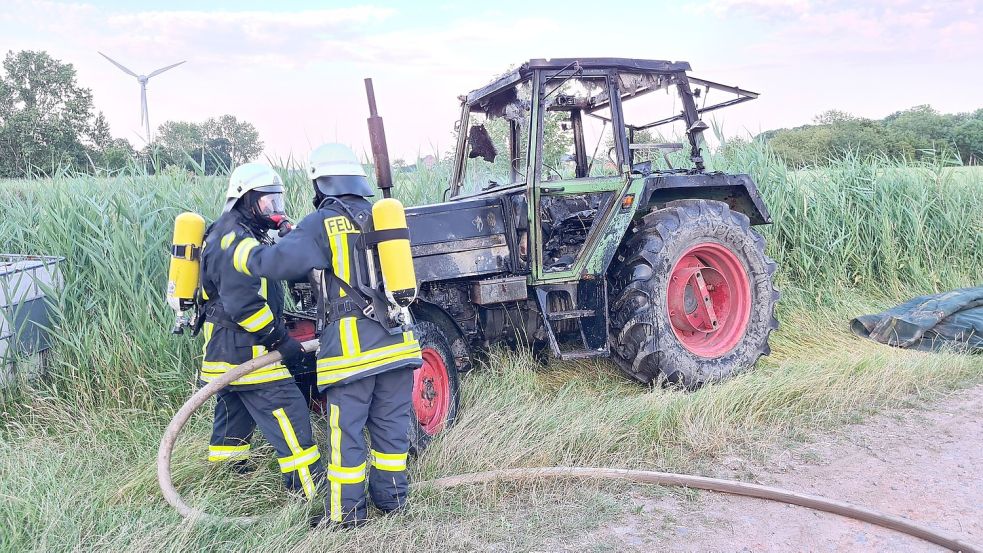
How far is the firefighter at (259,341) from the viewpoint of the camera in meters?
3.21

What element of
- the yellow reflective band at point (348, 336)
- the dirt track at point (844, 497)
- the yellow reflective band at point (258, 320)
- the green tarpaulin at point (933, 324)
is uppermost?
the yellow reflective band at point (258, 320)

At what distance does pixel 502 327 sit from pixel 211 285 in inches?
78.9

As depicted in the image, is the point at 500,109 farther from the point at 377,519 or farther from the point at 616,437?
the point at 377,519

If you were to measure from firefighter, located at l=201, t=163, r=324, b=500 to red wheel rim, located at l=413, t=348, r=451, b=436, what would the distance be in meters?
0.70

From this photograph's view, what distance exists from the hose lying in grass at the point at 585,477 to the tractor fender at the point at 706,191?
1.94m

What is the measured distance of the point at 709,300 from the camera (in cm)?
499

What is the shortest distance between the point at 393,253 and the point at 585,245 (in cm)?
181

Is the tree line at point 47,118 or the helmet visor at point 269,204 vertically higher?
the tree line at point 47,118

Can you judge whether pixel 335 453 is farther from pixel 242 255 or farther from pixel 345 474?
pixel 242 255

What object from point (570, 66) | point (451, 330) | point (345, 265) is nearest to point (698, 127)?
point (570, 66)

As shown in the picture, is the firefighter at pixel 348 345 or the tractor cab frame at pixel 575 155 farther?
the tractor cab frame at pixel 575 155

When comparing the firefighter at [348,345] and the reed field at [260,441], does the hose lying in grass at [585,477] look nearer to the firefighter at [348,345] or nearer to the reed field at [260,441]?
the reed field at [260,441]

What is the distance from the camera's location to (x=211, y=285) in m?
3.32

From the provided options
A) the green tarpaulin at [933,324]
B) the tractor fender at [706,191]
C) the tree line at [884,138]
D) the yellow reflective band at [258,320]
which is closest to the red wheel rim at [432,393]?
the yellow reflective band at [258,320]
